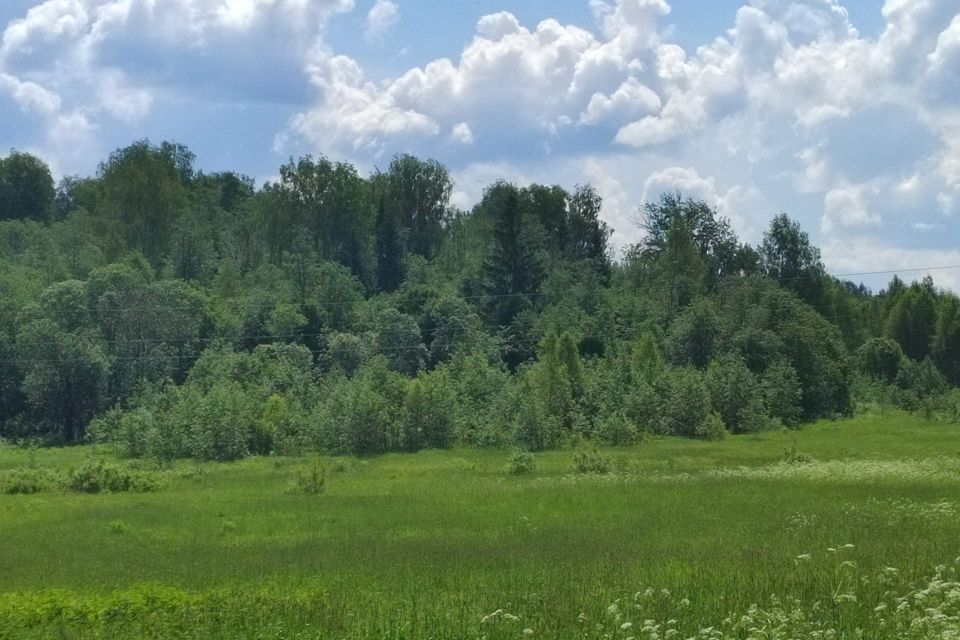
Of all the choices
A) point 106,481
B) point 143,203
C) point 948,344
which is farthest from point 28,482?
point 948,344

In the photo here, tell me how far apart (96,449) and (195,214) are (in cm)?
5416

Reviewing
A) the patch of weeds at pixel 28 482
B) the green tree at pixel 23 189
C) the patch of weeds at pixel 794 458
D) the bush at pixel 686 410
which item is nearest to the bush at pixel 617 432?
the bush at pixel 686 410

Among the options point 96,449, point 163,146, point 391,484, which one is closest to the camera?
point 391,484

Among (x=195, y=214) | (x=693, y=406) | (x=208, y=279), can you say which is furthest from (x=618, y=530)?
(x=195, y=214)

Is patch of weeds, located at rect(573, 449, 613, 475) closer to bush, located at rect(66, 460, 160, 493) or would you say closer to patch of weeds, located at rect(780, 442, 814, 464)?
patch of weeds, located at rect(780, 442, 814, 464)

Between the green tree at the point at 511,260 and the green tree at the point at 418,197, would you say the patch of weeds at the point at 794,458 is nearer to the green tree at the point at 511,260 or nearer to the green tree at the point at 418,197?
the green tree at the point at 511,260

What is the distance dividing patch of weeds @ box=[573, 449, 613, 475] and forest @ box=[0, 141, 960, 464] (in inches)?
502

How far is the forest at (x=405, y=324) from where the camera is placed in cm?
5541

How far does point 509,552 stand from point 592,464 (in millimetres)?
19117

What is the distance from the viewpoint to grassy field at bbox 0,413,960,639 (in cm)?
1226

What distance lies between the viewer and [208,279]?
94.1 metres

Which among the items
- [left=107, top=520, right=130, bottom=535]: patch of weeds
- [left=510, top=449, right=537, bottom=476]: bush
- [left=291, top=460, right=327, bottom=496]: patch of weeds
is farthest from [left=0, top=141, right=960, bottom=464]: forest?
[left=107, top=520, right=130, bottom=535]: patch of weeds

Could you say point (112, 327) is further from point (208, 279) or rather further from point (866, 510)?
point (866, 510)

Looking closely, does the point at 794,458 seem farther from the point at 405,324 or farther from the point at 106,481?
the point at 405,324
